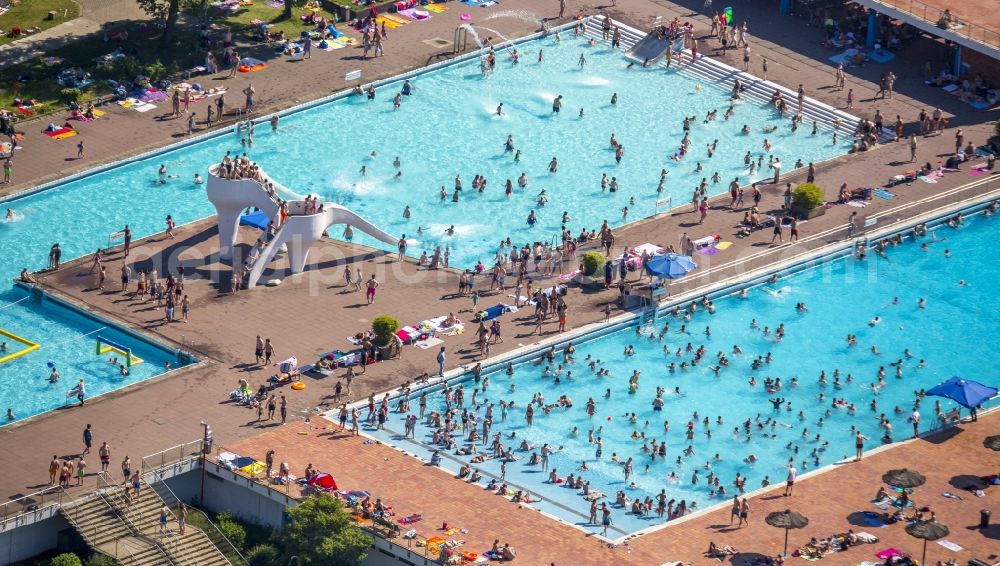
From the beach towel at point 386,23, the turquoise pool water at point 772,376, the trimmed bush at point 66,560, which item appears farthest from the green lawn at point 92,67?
the trimmed bush at point 66,560

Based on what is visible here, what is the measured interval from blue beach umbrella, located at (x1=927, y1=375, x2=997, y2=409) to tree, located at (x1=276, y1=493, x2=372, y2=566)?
2319 cm

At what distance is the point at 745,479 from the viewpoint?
7956cm

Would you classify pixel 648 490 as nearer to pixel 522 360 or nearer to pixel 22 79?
pixel 522 360

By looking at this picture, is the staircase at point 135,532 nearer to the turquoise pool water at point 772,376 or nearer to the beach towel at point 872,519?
the turquoise pool water at point 772,376

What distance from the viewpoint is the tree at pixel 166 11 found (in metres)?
106

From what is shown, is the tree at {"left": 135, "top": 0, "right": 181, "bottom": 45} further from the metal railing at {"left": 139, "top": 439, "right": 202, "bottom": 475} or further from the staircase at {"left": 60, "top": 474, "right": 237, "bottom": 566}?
the staircase at {"left": 60, "top": 474, "right": 237, "bottom": 566}

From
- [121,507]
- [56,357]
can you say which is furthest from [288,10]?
[121,507]

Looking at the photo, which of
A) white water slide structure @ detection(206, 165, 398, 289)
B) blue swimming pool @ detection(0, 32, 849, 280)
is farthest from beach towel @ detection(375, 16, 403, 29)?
white water slide structure @ detection(206, 165, 398, 289)

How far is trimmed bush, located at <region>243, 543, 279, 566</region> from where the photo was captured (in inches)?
2911

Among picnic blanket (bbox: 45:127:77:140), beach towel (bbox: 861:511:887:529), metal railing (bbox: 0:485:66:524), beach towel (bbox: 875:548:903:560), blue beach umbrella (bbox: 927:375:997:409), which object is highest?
blue beach umbrella (bbox: 927:375:997:409)

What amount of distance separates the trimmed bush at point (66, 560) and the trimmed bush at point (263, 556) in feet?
18.8

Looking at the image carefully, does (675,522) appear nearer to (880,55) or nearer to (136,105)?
(136,105)

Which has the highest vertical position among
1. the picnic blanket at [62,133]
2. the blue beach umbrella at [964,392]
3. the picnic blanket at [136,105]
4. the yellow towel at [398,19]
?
the yellow towel at [398,19]

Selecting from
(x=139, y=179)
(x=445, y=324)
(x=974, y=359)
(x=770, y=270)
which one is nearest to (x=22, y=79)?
Result: (x=139, y=179)
